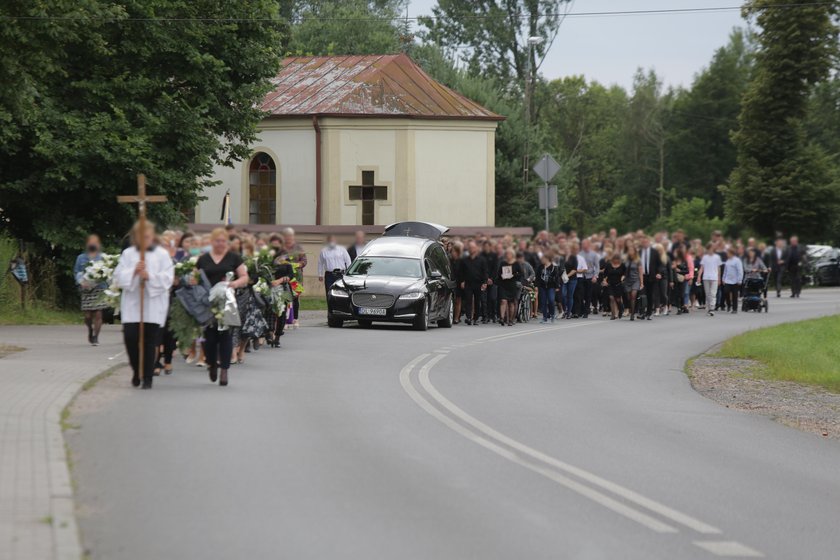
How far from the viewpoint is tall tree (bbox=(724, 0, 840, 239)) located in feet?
199

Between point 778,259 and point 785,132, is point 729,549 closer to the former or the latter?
point 778,259

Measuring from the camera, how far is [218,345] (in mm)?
16203

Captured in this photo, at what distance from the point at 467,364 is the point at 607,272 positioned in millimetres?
13411

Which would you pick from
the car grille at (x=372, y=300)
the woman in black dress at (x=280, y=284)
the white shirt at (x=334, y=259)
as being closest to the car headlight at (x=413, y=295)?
the car grille at (x=372, y=300)

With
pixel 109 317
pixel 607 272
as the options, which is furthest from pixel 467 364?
pixel 607 272

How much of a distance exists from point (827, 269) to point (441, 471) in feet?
152

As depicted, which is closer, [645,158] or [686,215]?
[686,215]

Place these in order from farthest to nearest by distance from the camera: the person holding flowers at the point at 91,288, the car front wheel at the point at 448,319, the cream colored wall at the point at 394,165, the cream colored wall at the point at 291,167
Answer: the cream colored wall at the point at 291,167, the cream colored wall at the point at 394,165, the car front wheel at the point at 448,319, the person holding flowers at the point at 91,288

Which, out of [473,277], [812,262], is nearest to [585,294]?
[473,277]

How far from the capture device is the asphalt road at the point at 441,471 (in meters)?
7.84

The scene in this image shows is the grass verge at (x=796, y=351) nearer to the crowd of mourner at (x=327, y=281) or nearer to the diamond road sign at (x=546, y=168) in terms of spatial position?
the crowd of mourner at (x=327, y=281)

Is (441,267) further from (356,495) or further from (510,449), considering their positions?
(356,495)

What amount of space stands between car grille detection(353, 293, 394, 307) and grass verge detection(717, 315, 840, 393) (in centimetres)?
648

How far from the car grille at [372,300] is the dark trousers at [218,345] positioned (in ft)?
35.7
